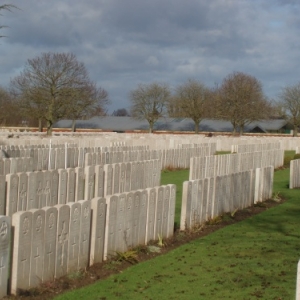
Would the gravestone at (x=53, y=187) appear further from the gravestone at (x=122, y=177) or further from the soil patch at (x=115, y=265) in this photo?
the soil patch at (x=115, y=265)

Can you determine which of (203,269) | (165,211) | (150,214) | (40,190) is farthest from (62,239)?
(40,190)

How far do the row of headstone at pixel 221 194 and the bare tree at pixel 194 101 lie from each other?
61608mm

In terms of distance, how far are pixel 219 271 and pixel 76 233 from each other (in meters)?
2.06

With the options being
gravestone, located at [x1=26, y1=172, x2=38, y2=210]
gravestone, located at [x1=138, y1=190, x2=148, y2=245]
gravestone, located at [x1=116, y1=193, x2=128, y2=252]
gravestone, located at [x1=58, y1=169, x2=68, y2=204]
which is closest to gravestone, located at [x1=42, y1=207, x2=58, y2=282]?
gravestone, located at [x1=116, y1=193, x2=128, y2=252]

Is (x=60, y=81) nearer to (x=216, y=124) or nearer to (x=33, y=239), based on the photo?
(x=216, y=124)

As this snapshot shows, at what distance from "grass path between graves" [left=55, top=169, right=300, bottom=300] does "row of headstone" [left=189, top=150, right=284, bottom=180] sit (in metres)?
7.51

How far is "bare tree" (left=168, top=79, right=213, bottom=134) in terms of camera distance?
76.9m

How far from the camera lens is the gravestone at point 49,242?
6664 mm

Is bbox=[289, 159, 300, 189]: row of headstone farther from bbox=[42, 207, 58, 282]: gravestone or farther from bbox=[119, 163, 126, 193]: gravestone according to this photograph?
bbox=[42, 207, 58, 282]: gravestone

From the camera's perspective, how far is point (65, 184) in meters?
12.4

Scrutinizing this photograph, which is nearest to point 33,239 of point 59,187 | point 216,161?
point 59,187

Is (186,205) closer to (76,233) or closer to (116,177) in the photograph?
(76,233)

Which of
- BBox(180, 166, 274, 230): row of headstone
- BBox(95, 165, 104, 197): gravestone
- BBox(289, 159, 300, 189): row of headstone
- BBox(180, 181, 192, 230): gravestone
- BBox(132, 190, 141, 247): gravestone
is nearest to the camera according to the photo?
BBox(132, 190, 141, 247): gravestone

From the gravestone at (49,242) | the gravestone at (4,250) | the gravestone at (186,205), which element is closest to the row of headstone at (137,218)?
the gravestone at (186,205)
